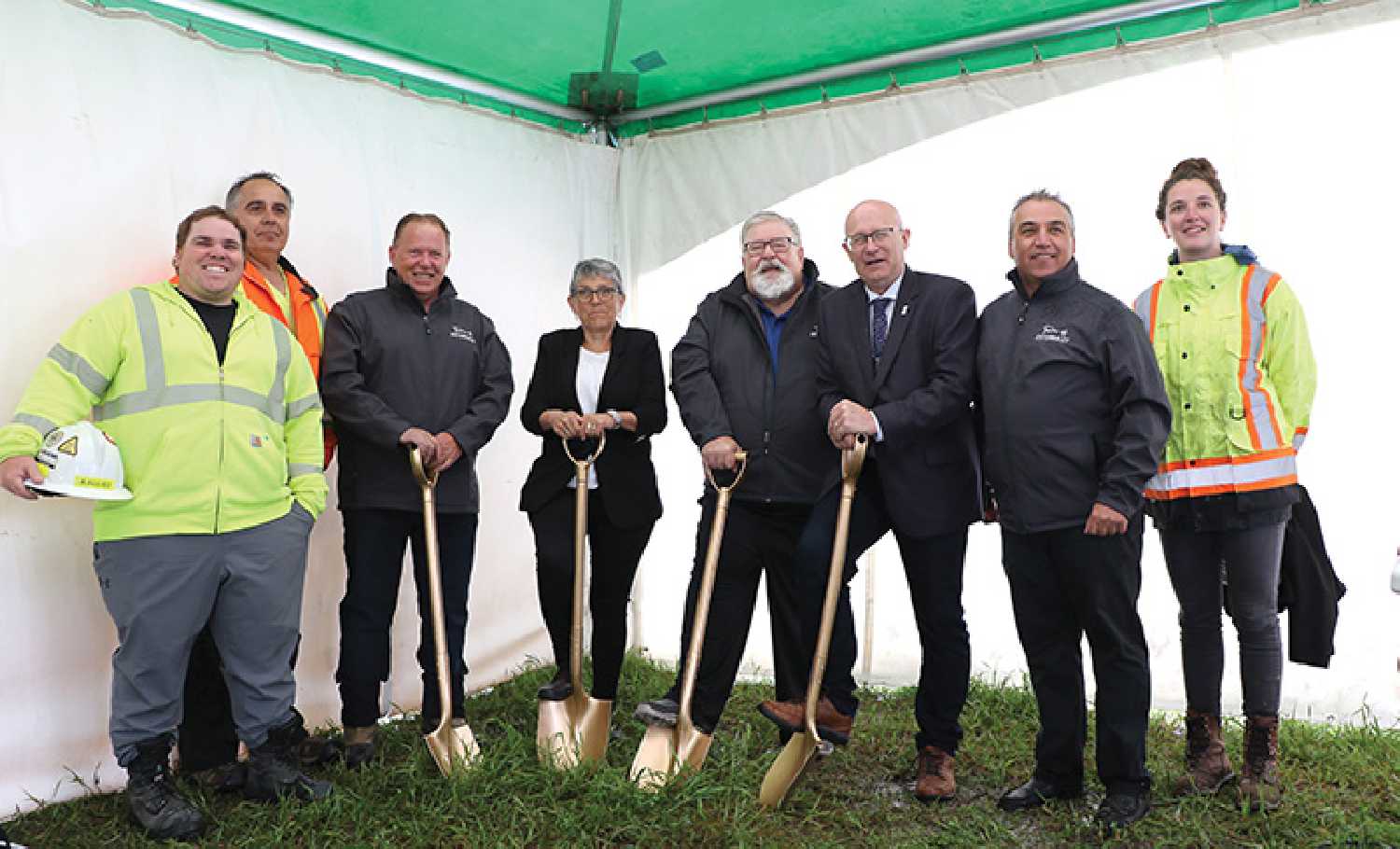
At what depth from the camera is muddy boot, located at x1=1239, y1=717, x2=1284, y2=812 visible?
269cm

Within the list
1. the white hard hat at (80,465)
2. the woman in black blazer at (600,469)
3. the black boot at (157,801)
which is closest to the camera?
the white hard hat at (80,465)

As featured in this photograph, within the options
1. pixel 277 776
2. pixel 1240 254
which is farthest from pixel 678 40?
pixel 277 776

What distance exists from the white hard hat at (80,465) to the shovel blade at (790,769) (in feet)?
5.92

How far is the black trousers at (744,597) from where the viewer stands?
293cm

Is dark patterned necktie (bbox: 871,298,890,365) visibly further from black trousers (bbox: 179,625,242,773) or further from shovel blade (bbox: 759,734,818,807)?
black trousers (bbox: 179,625,242,773)

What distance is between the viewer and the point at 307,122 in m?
3.49

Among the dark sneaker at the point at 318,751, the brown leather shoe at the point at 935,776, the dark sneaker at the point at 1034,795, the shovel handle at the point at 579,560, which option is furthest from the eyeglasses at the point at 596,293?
the dark sneaker at the point at 1034,795

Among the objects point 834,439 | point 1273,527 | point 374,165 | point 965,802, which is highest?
point 374,165

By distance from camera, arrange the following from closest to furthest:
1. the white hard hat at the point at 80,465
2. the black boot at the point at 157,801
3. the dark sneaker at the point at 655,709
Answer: the white hard hat at the point at 80,465 < the black boot at the point at 157,801 < the dark sneaker at the point at 655,709

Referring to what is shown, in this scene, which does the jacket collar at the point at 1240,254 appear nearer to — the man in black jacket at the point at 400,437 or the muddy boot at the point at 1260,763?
the muddy boot at the point at 1260,763

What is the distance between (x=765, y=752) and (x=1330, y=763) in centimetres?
167

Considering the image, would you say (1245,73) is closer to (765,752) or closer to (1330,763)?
(1330,763)

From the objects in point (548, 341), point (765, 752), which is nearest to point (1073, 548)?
point (765, 752)

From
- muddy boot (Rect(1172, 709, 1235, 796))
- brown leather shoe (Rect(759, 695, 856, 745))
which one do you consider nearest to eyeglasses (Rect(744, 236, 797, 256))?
brown leather shoe (Rect(759, 695, 856, 745))
